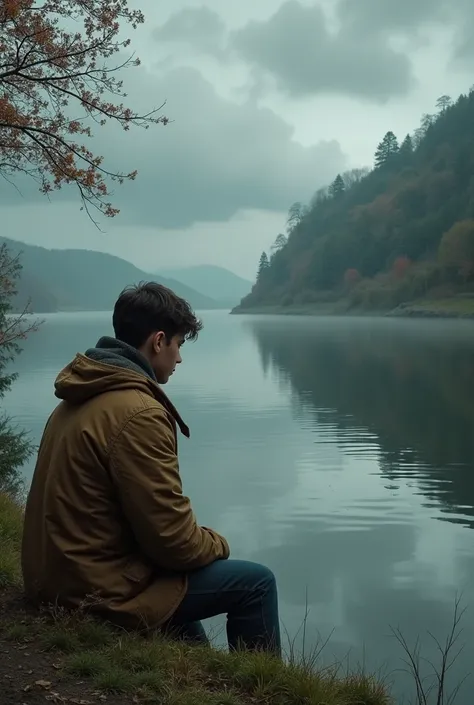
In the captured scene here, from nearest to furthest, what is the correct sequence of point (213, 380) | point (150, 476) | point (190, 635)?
point (150, 476)
point (190, 635)
point (213, 380)

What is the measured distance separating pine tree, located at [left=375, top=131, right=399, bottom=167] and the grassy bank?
586 feet

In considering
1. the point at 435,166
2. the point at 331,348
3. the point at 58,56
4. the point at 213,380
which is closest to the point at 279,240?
the point at 435,166

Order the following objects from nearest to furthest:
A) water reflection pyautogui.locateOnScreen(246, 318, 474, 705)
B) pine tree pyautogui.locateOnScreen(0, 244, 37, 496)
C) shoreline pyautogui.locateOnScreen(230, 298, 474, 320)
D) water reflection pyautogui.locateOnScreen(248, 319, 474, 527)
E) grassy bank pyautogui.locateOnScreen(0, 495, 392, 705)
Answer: grassy bank pyautogui.locateOnScreen(0, 495, 392, 705)
water reflection pyautogui.locateOnScreen(246, 318, 474, 705)
pine tree pyautogui.locateOnScreen(0, 244, 37, 496)
water reflection pyautogui.locateOnScreen(248, 319, 474, 527)
shoreline pyautogui.locateOnScreen(230, 298, 474, 320)

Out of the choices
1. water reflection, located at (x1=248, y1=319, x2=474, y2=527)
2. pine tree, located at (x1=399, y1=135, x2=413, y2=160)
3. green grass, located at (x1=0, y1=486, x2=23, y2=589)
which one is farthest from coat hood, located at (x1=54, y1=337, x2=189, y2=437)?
pine tree, located at (x1=399, y1=135, x2=413, y2=160)

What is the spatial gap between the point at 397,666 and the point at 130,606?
4050 millimetres

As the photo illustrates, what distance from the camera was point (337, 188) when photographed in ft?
604

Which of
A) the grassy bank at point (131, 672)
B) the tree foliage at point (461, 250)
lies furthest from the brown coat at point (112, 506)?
the tree foliage at point (461, 250)

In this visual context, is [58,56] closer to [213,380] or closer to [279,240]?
[213,380]

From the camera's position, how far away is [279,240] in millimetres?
192875

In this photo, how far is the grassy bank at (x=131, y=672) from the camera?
3.46 meters

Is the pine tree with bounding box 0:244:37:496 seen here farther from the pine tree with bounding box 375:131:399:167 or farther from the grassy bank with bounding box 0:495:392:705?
the pine tree with bounding box 375:131:399:167

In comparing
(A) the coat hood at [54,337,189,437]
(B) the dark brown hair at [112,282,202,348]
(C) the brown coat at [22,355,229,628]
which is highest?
(B) the dark brown hair at [112,282,202,348]

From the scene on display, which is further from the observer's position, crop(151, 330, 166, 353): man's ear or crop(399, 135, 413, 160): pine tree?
crop(399, 135, 413, 160): pine tree

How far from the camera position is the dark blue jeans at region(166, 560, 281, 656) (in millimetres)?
3809
